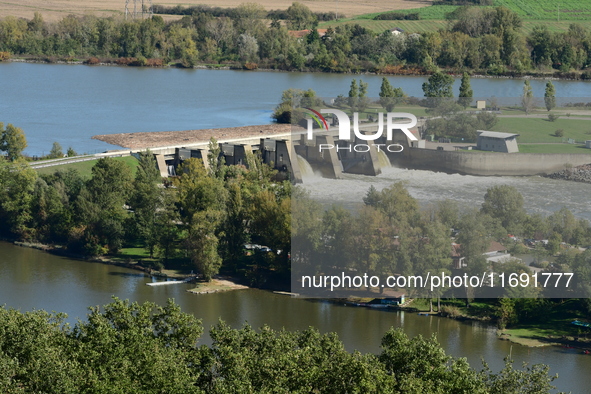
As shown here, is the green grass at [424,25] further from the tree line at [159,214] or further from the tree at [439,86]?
the tree line at [159,214]

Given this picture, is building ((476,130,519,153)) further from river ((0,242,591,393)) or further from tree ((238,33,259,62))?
tree ((238,33,259,62))

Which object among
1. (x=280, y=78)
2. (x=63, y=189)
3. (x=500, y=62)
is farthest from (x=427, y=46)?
(x=63, y=189)

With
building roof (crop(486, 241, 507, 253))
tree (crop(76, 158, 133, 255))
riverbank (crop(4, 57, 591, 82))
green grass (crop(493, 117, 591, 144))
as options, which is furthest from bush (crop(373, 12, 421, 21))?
building roof (crop(486, 241, 507, 253))

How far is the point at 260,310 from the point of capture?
58.9ft

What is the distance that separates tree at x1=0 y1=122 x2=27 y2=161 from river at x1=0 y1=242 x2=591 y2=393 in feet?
27.3

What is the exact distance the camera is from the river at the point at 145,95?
3622 centimetres

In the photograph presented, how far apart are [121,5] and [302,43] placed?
15990 mm

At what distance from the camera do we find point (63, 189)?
23.0 metres

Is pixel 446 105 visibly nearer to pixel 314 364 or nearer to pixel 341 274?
pixel 341 274

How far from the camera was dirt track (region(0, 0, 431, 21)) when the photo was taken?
62.0 metres

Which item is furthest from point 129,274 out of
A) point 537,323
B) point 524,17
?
point 524,17

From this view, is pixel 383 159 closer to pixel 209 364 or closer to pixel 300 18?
pixel 209 364

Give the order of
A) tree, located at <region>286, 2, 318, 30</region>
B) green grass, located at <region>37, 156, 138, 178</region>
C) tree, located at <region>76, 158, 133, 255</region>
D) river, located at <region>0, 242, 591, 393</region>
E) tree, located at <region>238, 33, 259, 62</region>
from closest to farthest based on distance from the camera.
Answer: river, located at <region>0, 242, 591, 393</region> → tree, located at <region>76, 158, 133, 255</region> → green grass, located at <region>37, 156, 138, 178</region> → tree, located at <region>238, 33, 259, 62</region> → tree, located at <region>286, 2, 318, 30</region>

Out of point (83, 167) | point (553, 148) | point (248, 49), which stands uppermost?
point (248, 49)
